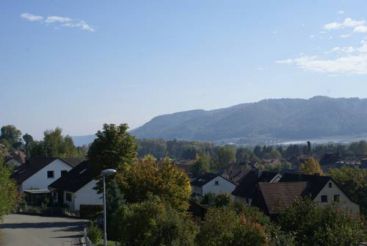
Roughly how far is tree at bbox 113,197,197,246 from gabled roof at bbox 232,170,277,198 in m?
39.2

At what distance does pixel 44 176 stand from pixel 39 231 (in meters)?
29.4

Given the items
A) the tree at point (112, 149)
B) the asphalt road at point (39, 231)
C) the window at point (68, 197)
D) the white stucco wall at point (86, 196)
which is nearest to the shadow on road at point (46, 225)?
the asphalt road at point (39, 231)

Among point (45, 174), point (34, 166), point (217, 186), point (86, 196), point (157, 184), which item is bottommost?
point (217, 186)

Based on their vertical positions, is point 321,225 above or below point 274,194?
above

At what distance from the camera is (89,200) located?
57250mm

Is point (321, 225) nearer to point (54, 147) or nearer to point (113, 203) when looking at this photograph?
point (113, 203)

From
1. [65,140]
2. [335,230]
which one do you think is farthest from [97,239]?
[65,140]

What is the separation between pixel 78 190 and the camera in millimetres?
57094

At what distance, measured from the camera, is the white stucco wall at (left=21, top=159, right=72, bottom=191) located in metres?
71.9

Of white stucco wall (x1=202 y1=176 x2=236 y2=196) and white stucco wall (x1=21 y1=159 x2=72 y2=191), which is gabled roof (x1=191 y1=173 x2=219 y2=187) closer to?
white stucco wall (x1=202 y1=176 x2=236 y2=196)

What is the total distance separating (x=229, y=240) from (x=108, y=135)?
29.7 meters

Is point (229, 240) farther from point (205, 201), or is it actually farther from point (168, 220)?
point (205, 201)

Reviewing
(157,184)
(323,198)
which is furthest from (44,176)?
(157,184)

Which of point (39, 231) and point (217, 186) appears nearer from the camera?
point (39, 231)
